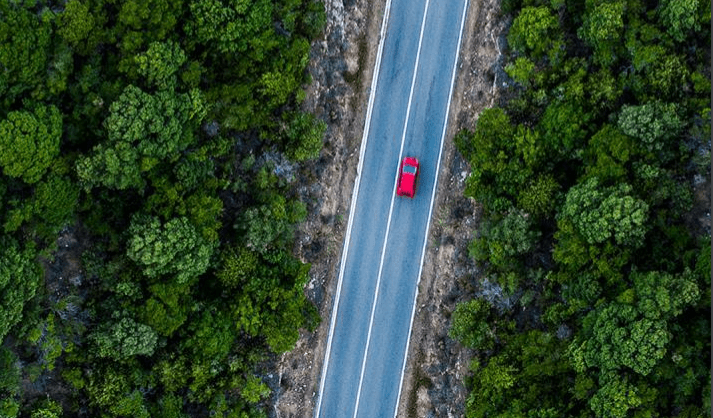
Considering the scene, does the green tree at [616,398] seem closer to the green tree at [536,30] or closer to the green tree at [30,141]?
the green tree at [536,30]

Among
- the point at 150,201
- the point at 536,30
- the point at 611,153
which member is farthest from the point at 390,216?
the point at 150,201

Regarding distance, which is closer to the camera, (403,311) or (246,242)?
(246,242)

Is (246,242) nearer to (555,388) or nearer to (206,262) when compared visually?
(206,262)

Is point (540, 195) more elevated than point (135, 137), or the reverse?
point (540, 195)

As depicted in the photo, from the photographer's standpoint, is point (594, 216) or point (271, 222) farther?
point (271, 222)

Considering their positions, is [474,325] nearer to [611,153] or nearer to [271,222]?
[611,153]

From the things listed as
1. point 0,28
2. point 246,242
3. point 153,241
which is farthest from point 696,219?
point 0,28
